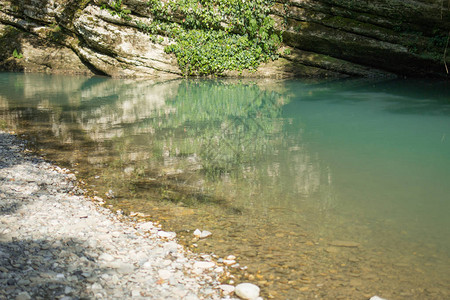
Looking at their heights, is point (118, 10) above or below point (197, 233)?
above

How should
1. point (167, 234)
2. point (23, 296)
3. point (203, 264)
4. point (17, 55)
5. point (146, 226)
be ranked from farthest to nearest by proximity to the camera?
point (17, 55), point (146, 226), point (167, 234), point (203, 264), point (23, 296)

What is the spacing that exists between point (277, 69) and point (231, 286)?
62.5 feet

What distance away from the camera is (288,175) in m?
6.95

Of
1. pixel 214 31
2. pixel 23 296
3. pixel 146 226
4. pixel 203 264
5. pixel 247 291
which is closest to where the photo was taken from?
pixel 23 296

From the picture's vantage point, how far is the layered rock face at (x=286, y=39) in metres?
19.5

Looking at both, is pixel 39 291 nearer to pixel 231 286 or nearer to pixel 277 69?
pixel 231 286

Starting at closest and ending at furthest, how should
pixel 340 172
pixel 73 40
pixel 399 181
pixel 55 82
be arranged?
1. pixel 399 181
2. pixel 340 172
3. pixel 55 82
4. pixel 73 40

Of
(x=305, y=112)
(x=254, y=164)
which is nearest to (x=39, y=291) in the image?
(x=254, y=164)

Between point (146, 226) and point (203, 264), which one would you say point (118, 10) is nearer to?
point (146, 226)

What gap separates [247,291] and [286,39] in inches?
777

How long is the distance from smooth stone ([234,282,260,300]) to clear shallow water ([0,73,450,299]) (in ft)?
0.62

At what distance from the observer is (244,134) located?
1002 centimetres

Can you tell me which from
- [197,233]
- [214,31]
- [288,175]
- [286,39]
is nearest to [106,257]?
[197,233]

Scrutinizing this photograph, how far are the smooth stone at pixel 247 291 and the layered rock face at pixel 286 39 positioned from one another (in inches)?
720
